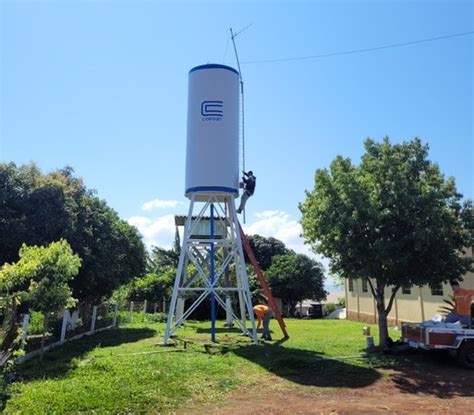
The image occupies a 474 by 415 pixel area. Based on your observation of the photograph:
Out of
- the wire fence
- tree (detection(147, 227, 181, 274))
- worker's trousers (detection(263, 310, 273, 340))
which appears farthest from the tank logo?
tree (detection(147, 227, 181, 274))

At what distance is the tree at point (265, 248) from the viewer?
2128 inches

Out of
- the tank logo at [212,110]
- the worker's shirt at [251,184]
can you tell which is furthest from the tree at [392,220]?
the tank logo at [212,110]

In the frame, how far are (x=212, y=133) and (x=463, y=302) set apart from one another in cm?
1041

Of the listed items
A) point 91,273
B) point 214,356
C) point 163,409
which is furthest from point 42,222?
point 163,409

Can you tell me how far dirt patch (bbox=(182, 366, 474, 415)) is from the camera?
29.9 ft

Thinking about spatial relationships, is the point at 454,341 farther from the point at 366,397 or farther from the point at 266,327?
the point at 266,327

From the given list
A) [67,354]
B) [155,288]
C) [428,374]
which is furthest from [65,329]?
[155,288]

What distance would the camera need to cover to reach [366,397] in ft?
33.4

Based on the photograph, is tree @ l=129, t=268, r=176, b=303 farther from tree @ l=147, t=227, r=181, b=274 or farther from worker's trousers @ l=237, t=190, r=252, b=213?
worker's trousers @ l=237, t=190, r=252, b=213

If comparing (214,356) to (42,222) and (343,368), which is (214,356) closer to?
(343,368)

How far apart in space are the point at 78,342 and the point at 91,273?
3.42 metres

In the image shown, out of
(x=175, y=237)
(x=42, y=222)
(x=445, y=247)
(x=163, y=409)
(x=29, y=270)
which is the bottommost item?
(x=163, y=409)

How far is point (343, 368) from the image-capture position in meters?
12.5

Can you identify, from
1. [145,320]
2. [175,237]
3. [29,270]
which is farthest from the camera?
[175,237]
